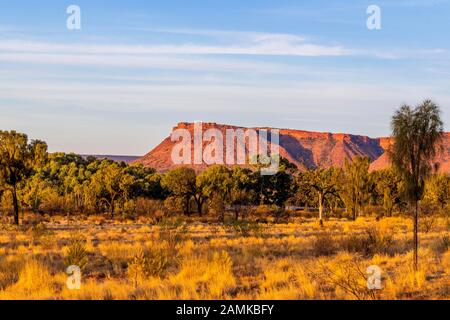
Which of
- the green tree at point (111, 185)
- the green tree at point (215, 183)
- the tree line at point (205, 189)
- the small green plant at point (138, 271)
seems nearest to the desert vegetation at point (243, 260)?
the small green plant at point (138, 271)

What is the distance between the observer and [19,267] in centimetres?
1523

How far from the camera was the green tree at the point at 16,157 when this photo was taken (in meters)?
34.7

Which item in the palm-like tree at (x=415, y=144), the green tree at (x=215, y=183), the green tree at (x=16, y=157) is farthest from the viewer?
the green tree at (x=215, y=183)

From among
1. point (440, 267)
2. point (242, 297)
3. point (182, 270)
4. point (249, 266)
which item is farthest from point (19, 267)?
point (440, 267)

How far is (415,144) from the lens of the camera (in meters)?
14.8

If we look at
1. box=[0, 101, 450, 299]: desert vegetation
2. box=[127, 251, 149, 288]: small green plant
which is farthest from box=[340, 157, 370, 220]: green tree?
box=[127, 251, 149, 288]: small green plant

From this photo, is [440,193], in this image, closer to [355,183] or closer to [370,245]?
[355,183]

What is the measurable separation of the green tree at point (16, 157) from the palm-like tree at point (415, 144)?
2609 centimetres

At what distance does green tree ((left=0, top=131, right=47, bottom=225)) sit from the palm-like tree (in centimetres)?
2609

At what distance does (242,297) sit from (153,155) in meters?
189

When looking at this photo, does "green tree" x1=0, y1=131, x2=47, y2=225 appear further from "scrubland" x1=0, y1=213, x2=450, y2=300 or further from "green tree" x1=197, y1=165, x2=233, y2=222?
"green tree" x1=197, y1=165, x2=233, y2=222

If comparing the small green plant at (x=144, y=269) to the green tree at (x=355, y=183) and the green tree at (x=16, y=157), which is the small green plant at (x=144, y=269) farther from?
the green tree at (x=355, y=183)
